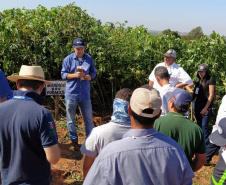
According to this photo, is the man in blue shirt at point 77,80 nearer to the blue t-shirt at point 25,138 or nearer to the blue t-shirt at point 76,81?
the blue t-shirt at point 76,81

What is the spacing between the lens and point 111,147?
1494mm

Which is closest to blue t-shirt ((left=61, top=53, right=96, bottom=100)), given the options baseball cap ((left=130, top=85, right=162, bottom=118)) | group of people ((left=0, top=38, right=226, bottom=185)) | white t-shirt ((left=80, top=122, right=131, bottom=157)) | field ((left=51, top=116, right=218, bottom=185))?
field ((left=51, top=116, right=218, bottom=185))

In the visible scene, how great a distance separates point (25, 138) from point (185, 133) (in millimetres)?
1422

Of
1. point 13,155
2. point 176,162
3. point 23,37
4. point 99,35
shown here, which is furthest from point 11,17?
point 176,162

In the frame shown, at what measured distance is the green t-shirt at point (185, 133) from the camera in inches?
95.7

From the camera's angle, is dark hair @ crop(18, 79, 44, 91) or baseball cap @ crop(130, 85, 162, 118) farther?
dark hair @ crop(18, 79, 44, 91)

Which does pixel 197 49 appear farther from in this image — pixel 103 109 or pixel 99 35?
pixel 103 109

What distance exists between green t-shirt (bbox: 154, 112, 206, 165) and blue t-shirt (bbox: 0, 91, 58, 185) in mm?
1060

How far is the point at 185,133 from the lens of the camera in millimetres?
2438

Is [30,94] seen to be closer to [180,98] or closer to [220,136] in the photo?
[180,98]

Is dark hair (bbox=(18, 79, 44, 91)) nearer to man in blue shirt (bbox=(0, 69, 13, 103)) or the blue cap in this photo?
man in blue shirt (bbox=(0, 69, 13, 103))

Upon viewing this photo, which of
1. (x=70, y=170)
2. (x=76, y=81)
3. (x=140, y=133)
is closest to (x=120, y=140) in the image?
(x=140, y=133)

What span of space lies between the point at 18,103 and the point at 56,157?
537 millimetres

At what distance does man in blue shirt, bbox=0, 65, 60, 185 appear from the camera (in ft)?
6.75
